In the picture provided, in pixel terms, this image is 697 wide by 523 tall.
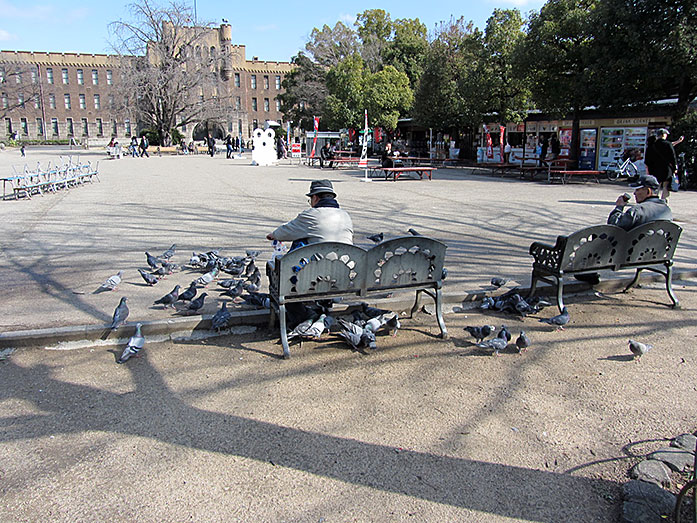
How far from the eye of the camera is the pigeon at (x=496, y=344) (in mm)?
4422

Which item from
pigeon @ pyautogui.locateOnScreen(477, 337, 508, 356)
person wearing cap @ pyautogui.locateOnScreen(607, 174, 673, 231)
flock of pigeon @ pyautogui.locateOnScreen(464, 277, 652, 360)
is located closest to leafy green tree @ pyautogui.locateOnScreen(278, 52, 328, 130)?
person wearing cap @ pyautogui.locateOnScreen(607, 174, 673, 231)

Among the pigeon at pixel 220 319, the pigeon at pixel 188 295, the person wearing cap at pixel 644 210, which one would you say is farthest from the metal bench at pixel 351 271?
the person wearing cap at pixel 644 210

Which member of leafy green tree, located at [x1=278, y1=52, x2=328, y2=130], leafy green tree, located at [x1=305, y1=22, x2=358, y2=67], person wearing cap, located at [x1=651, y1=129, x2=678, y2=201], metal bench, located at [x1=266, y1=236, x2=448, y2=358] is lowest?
metal bench, located at [x1=266, y1=236, x2=448, y2=358]

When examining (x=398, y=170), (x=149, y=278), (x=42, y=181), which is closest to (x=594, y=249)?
(x=149, y=278)

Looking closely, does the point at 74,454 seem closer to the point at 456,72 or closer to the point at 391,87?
the point at 456,72

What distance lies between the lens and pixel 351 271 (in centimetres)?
468

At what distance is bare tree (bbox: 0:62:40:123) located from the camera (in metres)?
72.1

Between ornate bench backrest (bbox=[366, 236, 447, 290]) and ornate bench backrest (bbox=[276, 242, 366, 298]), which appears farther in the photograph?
ornate bench backrest (bbox=[366, 236, 447, 290])

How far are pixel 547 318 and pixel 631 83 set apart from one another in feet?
56.8

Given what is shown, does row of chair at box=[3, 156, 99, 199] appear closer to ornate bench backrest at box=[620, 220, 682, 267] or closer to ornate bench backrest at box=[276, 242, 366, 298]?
ornate bench backrest at box=[276, 242, 366, 298]

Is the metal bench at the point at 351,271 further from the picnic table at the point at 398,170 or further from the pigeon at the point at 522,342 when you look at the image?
the picnic table at the point at 398,170

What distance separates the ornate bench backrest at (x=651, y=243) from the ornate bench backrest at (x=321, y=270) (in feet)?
9.73

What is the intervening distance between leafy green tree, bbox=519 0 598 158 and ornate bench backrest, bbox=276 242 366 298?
19056mm

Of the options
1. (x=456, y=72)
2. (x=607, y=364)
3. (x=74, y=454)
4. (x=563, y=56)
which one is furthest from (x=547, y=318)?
(x=456, y=72)
